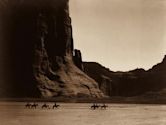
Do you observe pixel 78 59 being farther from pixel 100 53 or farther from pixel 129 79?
pixel 129 79

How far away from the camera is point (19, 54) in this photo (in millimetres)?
6152

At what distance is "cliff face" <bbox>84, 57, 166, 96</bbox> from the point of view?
586cm

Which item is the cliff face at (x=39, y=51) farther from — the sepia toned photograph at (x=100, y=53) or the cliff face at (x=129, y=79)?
the cliff face at (x=129, y=79)

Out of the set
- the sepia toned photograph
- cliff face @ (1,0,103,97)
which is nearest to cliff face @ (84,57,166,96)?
the sepia toned photograph

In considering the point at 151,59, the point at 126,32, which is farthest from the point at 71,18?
the point at 151,59

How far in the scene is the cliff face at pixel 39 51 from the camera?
6223 mm

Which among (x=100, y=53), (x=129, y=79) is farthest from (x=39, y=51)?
(x=129, y=79)

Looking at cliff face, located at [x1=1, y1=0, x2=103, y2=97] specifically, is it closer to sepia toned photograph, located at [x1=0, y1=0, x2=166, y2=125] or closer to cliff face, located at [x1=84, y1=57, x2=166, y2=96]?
sepia toned photograph, located at [x1=0, y1=0, x2=166, y2=125]

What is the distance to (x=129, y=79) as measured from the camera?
237 inches

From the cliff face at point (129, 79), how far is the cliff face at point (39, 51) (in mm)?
138

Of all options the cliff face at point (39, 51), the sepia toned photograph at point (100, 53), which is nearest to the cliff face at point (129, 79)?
the sepia toned photograph at point (100, 53)

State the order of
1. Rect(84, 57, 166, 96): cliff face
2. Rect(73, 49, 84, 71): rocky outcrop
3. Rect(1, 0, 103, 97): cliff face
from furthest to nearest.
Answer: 1. Rect(73, 49, 84, 71): rocky outcrop
2. Rect(1, 0, 103, 97): cliff face
3. Rect(84, 57, 166, 96): cliff face

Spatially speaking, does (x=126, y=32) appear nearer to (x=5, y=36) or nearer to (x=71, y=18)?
(x=71, y=18)

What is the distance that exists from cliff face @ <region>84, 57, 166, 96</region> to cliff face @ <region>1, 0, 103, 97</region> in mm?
138
